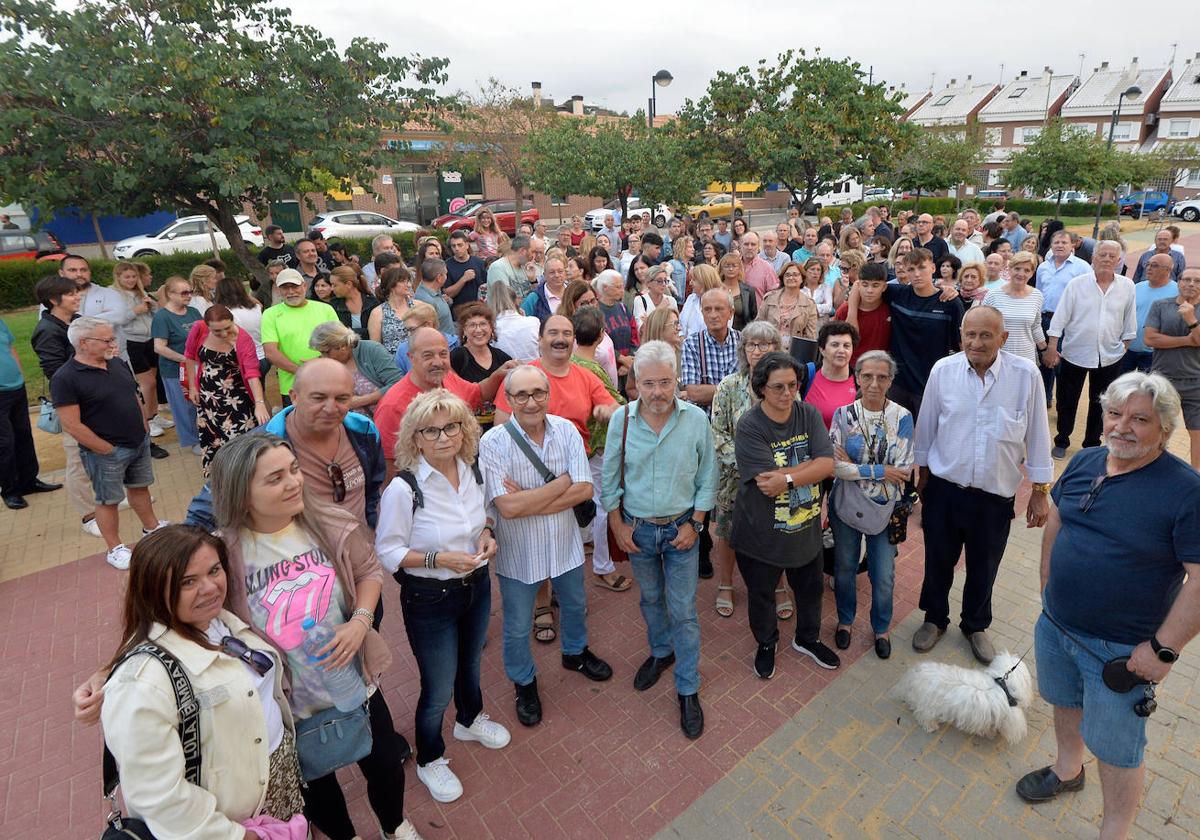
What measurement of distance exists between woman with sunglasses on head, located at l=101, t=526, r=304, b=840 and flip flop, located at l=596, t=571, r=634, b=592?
2885 mm

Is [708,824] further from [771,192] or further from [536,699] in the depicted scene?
[771,192]

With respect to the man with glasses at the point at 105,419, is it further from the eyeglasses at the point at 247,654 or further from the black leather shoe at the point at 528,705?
the eyeglasses at the point at 247,654

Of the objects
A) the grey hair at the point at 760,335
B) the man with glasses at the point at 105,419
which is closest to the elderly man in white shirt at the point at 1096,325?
the grey hair at the point at 760,335

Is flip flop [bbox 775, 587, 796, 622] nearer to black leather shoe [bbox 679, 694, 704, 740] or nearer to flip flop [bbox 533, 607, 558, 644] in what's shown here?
black leather shoe [bbox 679, 694, 704, 740]

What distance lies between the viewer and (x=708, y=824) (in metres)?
2.92

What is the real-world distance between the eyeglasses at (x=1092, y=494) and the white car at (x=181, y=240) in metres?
22.7

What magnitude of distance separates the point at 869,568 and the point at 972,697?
0.85m

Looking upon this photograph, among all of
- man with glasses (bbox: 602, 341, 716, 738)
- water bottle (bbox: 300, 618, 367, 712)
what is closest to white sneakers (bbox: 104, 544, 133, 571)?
water bottle (bbox: 300, 618, 367, 712)

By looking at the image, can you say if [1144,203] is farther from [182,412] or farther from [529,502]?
[182,412]

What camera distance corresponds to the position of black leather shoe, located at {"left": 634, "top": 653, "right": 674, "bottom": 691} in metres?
3.77

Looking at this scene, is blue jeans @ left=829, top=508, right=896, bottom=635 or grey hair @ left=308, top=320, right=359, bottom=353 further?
grey hair @ left=308, top=320, right=359, bottom=353

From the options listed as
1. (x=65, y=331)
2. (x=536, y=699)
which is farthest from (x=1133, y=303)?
(x=65, y=331)

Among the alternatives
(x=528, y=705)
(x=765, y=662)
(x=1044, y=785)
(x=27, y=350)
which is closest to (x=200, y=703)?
(x=528, y=705)

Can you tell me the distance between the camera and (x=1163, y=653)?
2314 millimetres
